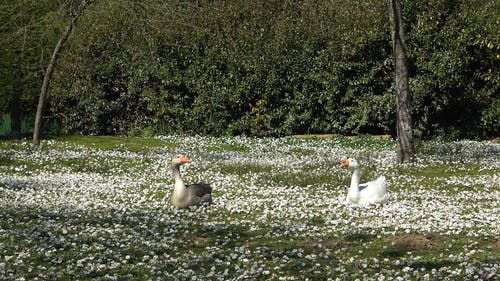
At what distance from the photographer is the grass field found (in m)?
9.96

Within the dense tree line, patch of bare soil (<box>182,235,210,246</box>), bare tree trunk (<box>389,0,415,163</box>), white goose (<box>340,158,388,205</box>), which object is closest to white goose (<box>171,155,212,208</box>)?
patch of bare soil (<box>182,235,210,246</box>)

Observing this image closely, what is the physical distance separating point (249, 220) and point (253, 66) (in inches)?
750

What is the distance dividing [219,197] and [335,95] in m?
15.7

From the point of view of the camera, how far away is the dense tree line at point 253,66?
30.0m

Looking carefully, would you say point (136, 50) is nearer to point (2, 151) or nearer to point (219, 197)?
point (2, 151)

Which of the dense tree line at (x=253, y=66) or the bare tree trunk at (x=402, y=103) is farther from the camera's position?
the dense tree line at (x=253, y=66)

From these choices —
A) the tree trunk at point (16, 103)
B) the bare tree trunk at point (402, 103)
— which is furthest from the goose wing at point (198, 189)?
the tree trunk at point (16, 103)

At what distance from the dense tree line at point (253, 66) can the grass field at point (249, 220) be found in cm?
651

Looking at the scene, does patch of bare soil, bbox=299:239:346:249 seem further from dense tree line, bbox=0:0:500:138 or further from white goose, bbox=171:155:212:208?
dense tree line, bbox=0:0:500:138

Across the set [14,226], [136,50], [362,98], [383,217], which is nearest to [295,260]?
[383,217]

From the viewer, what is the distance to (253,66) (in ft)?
105

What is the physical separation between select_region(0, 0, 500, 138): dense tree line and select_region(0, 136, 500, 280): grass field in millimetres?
6506

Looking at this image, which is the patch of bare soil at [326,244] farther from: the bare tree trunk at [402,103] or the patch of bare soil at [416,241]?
the bare tree trunk at [402,103]

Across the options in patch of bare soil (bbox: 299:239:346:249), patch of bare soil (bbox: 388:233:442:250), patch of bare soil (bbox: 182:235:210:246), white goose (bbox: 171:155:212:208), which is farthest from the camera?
white goose (bbox: 171:155:212:208)
